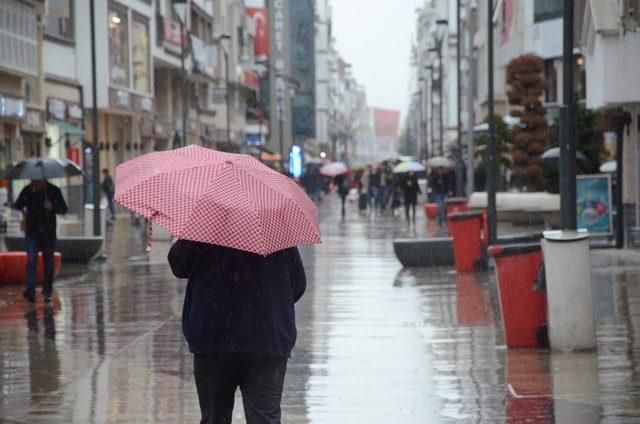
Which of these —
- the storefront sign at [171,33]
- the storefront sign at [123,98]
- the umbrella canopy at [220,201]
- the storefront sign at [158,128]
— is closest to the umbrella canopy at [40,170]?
the umbrella canopy at [220,201]

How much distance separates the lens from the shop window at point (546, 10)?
4951 centimetres

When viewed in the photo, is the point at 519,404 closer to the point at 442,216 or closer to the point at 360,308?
the point at 360,308

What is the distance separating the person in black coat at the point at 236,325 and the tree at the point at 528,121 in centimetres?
3688

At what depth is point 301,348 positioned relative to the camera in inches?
502

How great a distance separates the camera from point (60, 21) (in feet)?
148

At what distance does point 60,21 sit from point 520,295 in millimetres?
35093

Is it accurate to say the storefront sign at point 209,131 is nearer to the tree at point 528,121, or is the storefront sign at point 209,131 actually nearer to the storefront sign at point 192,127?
the storefront sign at point 192,127

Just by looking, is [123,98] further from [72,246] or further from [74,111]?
[72,246]

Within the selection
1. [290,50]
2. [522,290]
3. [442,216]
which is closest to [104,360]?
[522,290]

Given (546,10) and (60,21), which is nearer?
(60,21)

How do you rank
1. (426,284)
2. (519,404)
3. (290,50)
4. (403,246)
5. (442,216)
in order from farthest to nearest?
(290,50), (442,216), (403,246), (426,284), (519,404)

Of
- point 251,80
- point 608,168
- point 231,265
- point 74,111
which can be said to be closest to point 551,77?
point 608,168

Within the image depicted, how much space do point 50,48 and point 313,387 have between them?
34748 mm

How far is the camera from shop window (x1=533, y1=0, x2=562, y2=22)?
49509 mm
